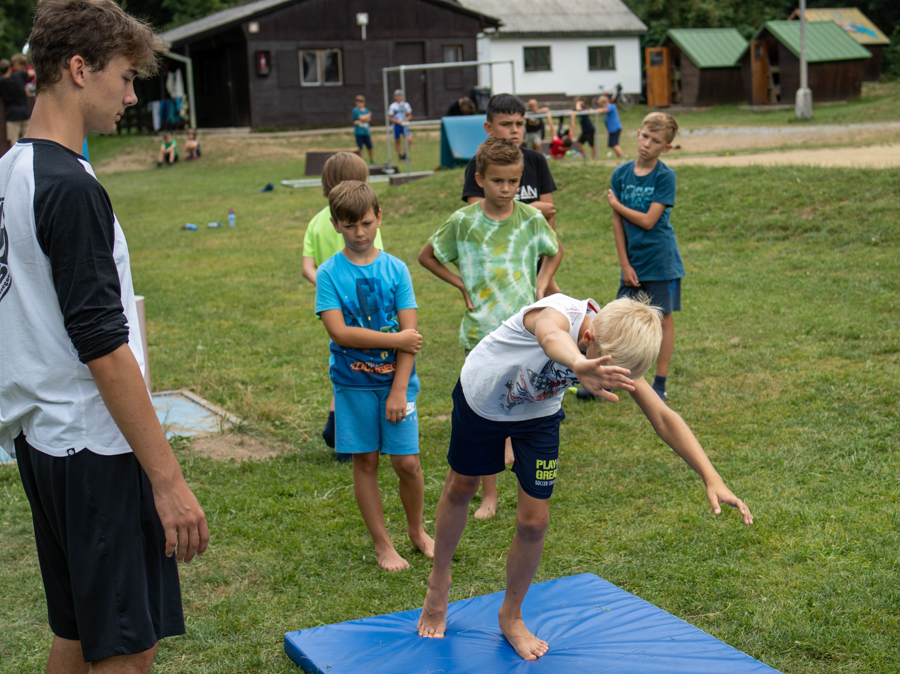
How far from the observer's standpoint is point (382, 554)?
4.07m

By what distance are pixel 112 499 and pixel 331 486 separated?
3.04 m

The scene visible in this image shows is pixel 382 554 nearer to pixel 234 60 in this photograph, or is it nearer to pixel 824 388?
pixel 824 388

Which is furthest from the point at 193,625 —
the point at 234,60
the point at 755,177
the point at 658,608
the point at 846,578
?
the point at 234,60

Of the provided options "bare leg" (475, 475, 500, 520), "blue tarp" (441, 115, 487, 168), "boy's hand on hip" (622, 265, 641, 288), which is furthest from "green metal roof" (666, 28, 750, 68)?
"bare leg" (475, 475, 500, 520)

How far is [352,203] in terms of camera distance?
374cm

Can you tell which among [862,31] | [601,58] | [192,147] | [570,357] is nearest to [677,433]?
[570,357]

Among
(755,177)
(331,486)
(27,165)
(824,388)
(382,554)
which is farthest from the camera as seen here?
(755,177)

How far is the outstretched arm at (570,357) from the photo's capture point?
2.19 m

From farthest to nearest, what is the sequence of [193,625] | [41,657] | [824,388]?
[824,388]
[193,625]
[41,657]

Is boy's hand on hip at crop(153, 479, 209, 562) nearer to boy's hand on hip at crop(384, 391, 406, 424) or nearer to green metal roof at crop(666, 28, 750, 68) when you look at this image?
boy's hand on hip at crop(384, 391, 406, 424)

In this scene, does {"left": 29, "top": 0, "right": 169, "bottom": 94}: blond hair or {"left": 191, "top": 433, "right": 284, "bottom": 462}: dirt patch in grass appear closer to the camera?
{"left": 29, "top": 0, "right": 169, "bottom": 94}: blond hair

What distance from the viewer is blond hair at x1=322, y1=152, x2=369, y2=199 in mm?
4457

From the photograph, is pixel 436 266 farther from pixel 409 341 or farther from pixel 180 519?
pixel 180 519

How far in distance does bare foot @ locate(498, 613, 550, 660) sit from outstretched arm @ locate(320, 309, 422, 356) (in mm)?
1187
